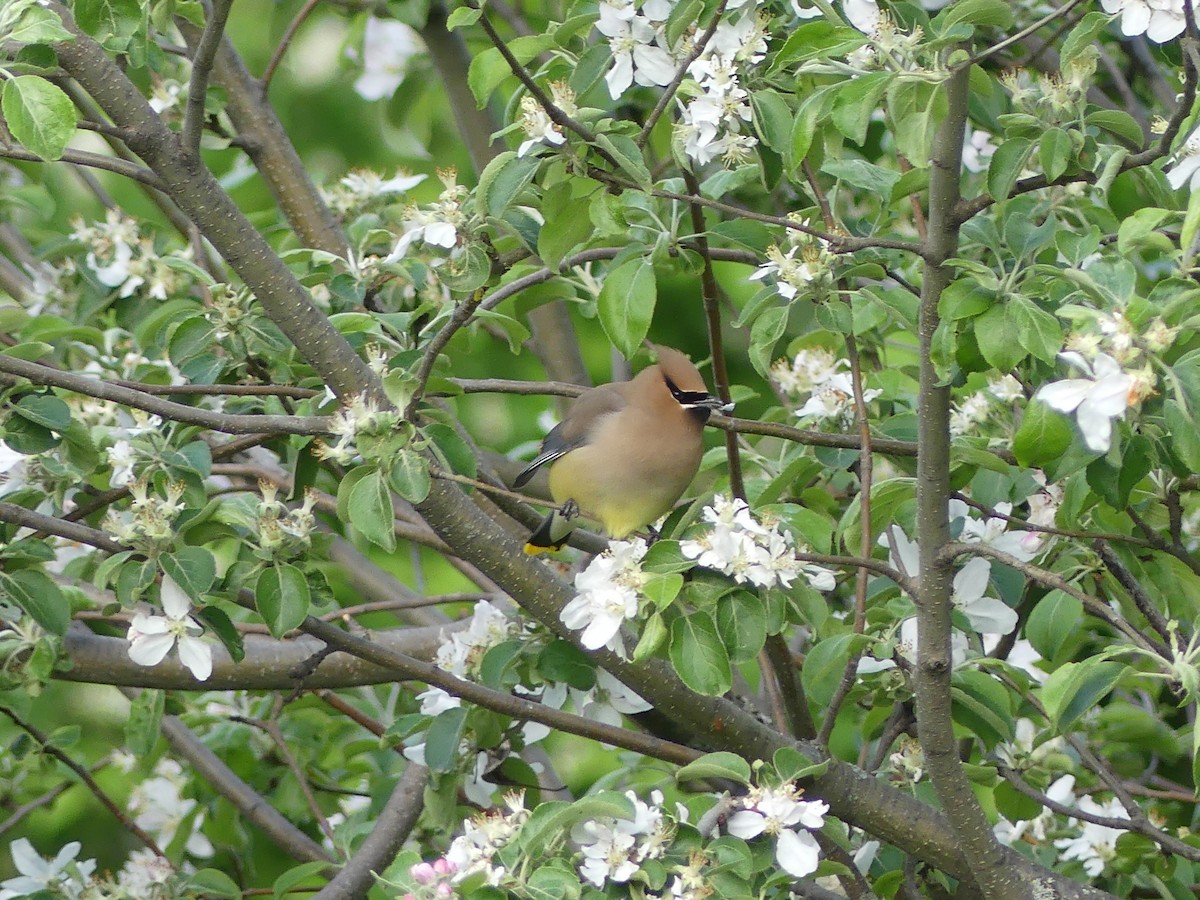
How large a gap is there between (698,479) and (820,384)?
2.03 ft

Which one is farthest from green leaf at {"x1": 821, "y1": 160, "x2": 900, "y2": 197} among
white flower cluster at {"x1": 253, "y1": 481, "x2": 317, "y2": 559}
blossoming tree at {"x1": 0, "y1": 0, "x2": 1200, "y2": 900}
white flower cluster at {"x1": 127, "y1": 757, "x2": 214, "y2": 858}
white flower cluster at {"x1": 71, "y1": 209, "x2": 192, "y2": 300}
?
white flower cluster at {"x1": 127, "y1": 757, "x2": 214, "y2": 858}

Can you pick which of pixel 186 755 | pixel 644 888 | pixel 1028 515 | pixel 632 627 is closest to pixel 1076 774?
pixel 1028 515

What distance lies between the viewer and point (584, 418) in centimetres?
345

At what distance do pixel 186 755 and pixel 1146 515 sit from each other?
7.15 ft

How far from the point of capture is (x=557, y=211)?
2.28 meters

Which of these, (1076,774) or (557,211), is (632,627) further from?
(1076,774)

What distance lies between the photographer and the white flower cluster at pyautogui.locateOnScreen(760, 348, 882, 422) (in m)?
2.90

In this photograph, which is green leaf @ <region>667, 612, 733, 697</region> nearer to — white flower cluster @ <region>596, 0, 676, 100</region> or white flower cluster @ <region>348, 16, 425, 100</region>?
white flower cluster @ <region>596, 0, 676, 100</region>

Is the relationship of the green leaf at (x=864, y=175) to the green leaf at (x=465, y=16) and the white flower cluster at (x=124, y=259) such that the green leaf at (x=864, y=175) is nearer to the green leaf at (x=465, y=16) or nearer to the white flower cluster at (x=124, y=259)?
the green leaf at (x=465, y=16)

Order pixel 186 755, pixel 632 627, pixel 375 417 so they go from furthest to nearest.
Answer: pixel 186 755, pixel 632 627, pixel 375 417

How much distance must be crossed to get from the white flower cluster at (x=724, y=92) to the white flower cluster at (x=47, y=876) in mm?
1881

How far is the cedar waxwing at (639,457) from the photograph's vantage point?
320 cm

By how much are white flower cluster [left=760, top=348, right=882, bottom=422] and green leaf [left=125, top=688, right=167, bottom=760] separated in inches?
55.7

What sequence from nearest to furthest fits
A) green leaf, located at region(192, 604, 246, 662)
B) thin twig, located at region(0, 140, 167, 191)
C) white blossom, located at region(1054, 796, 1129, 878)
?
thin twig, located at region(0, 140, 167, 191) < green leaf, located at region(192, 604, 246, 662) < white blossom, located at region(1054, 796, 1129, 878)
